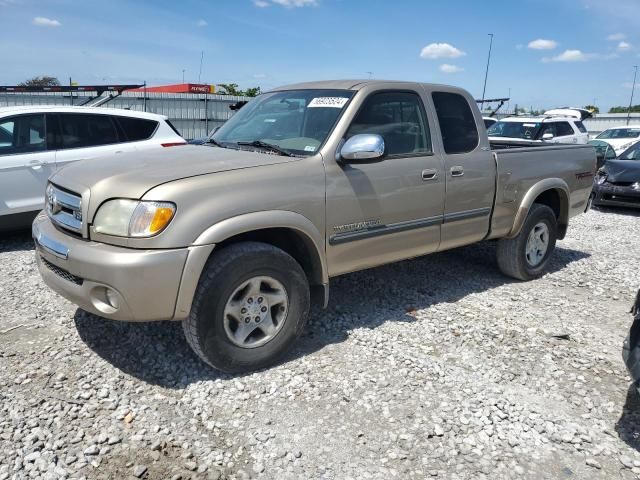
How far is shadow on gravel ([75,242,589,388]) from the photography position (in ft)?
11.7

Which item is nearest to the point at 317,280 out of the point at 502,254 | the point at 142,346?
the point at 142,346

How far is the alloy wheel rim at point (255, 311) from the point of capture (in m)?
3.39

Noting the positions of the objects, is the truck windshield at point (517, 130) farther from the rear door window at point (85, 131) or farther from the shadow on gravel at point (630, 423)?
the shadow on gravel at point (630, 423)

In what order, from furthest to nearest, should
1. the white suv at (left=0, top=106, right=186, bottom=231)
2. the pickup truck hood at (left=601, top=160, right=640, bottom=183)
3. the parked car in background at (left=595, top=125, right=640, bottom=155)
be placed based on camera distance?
the parked car in background at (left=595, top=125, right=640, bottom=155), the pickup truck hood at (left=601, top=160, right=640, bottom=183), the white suv at (left=0, top=106, right=186, bottom=231)

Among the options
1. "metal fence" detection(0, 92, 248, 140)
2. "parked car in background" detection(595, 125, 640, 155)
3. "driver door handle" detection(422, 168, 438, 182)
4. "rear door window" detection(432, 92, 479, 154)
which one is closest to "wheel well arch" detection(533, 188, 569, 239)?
"rear door window" detection(432, 92, 479, 154)

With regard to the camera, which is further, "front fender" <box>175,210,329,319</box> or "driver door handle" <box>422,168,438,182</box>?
"driver door handle" <box>422,168,438,182</box>

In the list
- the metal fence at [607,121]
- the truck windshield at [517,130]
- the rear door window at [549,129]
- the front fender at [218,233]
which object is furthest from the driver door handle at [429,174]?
the metal fence at [607,121]

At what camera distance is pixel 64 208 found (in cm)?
345

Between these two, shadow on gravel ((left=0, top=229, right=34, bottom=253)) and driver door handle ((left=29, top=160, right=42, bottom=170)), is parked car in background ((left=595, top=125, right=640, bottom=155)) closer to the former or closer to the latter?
driver door handle ((left=29, top=160, right=42, bottom=170))

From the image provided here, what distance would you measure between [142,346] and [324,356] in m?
1.28

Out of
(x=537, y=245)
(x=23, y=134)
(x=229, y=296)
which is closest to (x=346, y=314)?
(x=229, y=296)

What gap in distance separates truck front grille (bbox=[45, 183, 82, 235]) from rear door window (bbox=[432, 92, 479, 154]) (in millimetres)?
2876

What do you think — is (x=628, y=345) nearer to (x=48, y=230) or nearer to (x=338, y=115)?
(x=338, y=115)

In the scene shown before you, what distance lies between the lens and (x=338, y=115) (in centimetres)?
391
